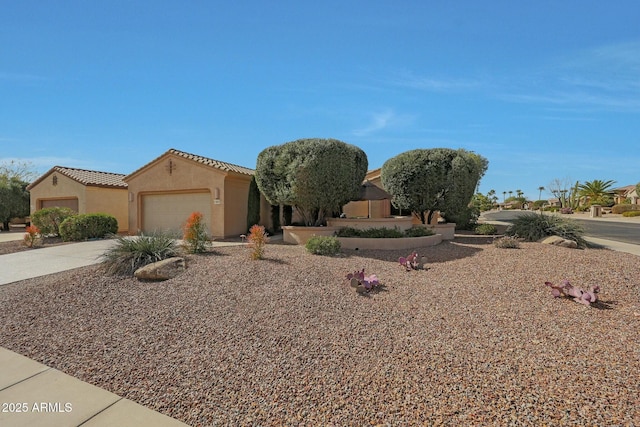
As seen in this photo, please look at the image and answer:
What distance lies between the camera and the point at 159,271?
6980mm

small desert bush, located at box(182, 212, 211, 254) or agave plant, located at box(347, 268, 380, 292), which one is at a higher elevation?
small desert bush, located at box(182, 212, 211, 254)

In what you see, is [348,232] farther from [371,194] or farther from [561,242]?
[561,242]

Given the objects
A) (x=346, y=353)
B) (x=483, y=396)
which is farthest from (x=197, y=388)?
(x=483, y=396)

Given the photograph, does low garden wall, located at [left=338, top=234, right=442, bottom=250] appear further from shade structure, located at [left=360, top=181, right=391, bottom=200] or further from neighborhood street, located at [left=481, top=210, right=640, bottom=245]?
neighborhood street, located at [left=481, top=210, right=640, bottom=245]

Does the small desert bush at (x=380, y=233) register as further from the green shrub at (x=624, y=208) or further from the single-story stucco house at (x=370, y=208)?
the green shrub at (x=624, y=208)

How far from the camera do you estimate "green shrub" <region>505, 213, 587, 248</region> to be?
431 inches

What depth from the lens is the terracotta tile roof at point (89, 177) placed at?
18812 mm

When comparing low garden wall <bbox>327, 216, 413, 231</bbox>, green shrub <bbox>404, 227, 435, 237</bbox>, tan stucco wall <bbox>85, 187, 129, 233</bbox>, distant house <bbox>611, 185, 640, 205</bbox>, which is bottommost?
green shrub <bbox>404, 227, 435, 237</bbox>

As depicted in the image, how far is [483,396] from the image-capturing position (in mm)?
3188

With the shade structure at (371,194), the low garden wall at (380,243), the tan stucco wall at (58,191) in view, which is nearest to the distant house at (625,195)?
the shade structure at (371,194)

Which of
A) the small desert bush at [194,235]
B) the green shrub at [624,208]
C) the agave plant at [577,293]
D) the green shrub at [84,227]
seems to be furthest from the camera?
the green shrub at [624,208]

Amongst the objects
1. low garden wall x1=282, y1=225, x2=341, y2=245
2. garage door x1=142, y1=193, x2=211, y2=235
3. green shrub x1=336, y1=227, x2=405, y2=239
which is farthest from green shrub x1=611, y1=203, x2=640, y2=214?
garage door x1=142, y1=193, x2=211, y2=235

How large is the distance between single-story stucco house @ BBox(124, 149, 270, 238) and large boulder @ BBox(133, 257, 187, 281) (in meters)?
7.11

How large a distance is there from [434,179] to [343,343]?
11.0m
